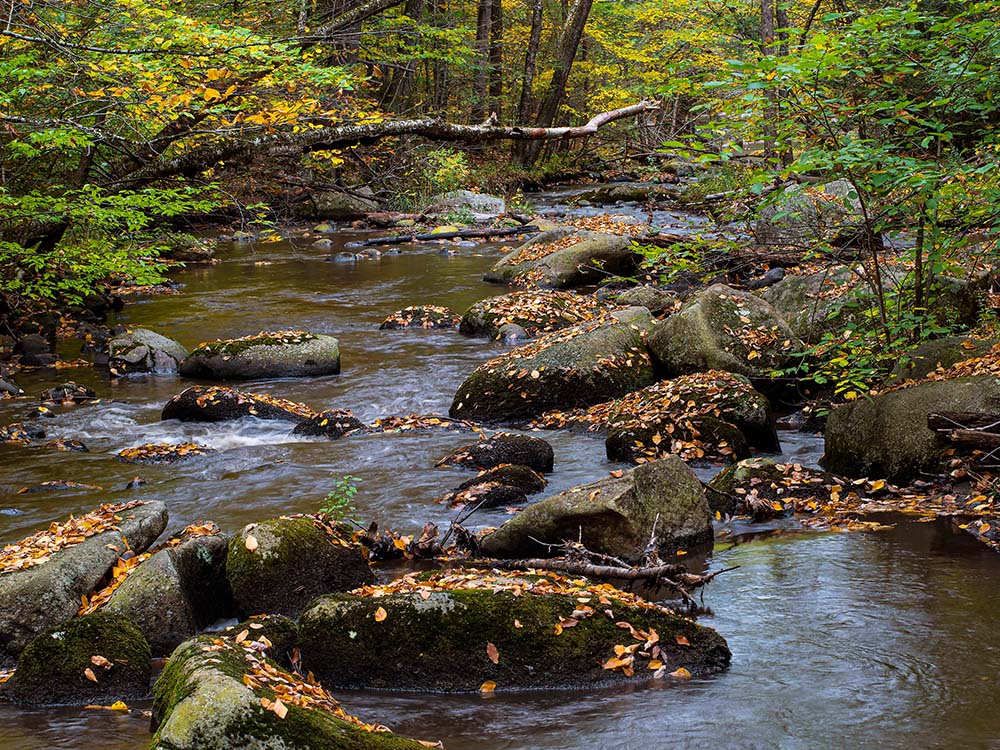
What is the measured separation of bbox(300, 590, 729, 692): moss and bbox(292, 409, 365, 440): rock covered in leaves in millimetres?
5172

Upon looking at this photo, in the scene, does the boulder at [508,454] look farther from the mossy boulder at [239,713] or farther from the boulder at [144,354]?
the boulder at [144,354]

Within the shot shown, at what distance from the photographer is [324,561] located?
5.68m

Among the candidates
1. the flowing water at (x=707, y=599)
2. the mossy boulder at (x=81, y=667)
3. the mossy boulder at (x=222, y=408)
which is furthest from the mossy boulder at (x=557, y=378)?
the mossy boulder at (x=81, y=667)

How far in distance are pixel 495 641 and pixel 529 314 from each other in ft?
32.2

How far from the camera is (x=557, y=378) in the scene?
1036cm

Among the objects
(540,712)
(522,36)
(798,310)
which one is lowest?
(540,712)

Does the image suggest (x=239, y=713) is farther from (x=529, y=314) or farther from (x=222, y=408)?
(x=529, y=314)

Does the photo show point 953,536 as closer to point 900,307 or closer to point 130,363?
point 900,307

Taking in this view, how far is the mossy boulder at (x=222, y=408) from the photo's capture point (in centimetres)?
1038

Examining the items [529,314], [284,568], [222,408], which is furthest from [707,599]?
[529,314]

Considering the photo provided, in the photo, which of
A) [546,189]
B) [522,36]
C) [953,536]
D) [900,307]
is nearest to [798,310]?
[900,307]

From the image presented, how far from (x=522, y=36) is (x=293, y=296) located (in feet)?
83.2

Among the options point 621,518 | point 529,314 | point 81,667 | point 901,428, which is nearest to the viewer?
point 81,667

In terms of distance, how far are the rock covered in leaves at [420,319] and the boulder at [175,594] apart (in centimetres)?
940
